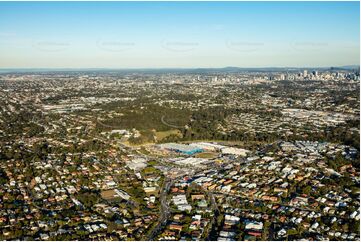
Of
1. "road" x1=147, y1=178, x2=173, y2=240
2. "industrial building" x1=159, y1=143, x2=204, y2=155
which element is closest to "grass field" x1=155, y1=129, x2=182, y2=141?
"industrial building" x1=159, y1=143, x2=204, y2=155

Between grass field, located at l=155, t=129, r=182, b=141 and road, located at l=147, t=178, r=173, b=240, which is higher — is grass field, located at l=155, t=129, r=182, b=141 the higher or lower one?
the higher one

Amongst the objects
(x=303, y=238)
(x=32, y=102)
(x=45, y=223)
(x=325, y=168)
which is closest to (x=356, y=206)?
(x=303, y=238)

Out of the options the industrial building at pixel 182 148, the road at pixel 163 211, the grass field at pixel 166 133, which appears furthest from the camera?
the grass field at pixel 166 133

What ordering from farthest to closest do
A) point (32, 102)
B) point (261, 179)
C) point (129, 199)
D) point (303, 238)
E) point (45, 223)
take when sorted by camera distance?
point (32, 102), point (261, 179), point (129, 199), point (45, 223), point (303, 238)

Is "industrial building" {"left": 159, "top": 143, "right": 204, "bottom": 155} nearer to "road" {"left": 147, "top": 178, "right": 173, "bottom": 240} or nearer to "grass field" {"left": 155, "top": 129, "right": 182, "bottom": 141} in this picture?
"grass field" {"left": 155, "top": 129, "right": 182, "bottom": 141}

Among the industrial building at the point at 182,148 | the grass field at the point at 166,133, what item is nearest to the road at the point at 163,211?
the industrial building at the point at 182,148

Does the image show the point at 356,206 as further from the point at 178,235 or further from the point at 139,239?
the point at 139,239

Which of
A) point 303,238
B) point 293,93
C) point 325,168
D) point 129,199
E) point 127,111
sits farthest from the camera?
point 293,93

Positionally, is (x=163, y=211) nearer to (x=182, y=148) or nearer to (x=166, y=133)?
(x=182, y=148)

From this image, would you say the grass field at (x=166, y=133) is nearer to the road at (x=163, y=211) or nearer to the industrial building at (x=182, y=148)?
the industrial building at (x=182, y=148)

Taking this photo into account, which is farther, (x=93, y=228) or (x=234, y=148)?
(x=234, y=148)
